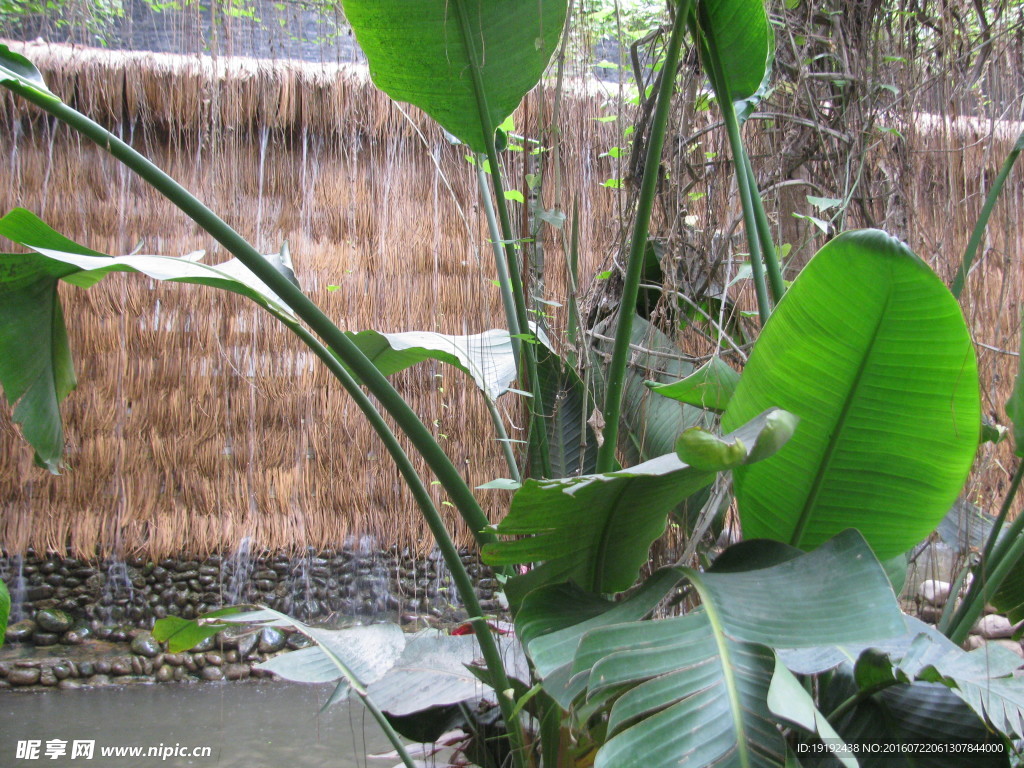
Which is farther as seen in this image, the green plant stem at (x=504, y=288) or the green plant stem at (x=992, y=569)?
the green plant stem at (x=504, y=288)

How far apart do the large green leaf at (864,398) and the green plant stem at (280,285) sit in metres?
0.35

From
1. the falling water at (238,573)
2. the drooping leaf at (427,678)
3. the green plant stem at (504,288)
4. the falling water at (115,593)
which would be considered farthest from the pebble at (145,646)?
the green plant stem at (504,288)

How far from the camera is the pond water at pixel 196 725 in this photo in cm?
209

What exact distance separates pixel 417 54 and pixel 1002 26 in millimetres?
932

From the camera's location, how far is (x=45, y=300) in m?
1.06

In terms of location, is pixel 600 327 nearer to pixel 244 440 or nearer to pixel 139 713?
pixel 244 440

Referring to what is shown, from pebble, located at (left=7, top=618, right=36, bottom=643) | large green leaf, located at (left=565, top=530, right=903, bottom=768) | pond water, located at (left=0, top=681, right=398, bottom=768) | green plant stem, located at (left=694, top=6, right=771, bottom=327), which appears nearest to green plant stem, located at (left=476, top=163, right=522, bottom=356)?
green plant stem, located at (left=694, top=6, right=771, bottom=327)

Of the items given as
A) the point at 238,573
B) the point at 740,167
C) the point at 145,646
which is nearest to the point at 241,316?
the point at 238,573

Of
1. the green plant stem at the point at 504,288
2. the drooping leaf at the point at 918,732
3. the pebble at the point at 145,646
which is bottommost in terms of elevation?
the pebble at the point at 145,646

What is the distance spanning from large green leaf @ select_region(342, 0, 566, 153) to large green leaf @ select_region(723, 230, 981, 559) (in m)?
0.50

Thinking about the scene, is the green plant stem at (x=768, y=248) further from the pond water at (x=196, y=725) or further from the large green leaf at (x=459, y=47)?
the pond water at (x=196, y=725)

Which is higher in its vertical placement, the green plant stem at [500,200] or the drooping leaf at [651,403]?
the green plant stem at [500,200]

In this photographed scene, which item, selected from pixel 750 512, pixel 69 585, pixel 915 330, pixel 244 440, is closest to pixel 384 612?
pixel 244 440

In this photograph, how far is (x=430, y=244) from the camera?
107 inches
